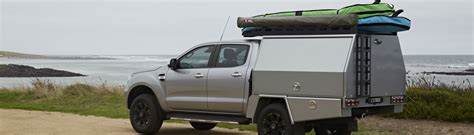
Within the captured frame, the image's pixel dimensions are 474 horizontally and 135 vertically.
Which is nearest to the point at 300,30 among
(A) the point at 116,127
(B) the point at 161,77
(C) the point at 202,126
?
(B) the point at 161,77

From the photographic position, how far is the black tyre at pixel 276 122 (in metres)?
10.4

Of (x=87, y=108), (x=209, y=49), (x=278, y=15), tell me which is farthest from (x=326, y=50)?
(x=87, y=108)

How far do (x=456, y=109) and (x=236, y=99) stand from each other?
599 centimetres

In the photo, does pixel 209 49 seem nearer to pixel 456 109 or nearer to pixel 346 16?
pixel 346 16

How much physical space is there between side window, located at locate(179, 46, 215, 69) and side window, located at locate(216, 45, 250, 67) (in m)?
0.30

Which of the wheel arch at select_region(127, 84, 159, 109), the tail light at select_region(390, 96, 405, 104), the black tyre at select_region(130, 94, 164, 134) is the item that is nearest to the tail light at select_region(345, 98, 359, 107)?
the tail light at select_region(390, 96, 405, 104)

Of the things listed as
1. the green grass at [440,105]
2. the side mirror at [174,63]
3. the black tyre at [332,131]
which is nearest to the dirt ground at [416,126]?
the green grass at [440,105]

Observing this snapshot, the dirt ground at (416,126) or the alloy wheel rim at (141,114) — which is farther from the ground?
the alloy wheel rim at (141,114)

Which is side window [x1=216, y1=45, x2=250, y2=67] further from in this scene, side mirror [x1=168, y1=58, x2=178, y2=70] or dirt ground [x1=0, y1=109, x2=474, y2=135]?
dirt ground [x1=0, y1=109, x2=474, y2=135]

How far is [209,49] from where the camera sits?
12.1 metres

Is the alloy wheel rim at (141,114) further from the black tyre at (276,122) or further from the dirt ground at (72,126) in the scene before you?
the black tyre at (276,122)

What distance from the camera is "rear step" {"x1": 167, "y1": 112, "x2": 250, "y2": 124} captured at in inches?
443

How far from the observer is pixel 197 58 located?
12250 mm

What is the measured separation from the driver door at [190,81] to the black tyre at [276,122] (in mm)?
1379
